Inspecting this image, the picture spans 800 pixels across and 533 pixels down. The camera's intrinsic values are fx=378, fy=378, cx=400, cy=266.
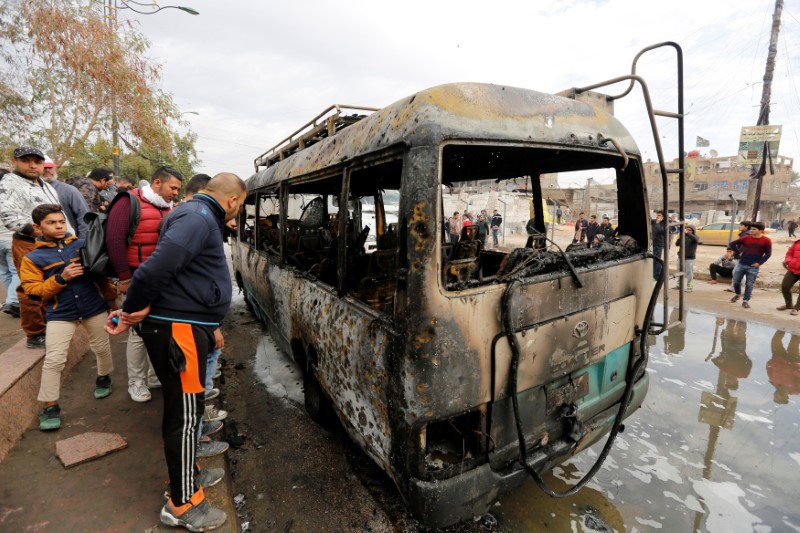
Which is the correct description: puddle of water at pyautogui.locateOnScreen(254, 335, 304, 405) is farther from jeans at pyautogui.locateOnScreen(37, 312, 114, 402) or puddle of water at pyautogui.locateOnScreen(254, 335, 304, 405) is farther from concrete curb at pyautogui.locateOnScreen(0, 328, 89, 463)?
concrete curb at pyautogui.locateOnScreen(0, 328, 89, 463)

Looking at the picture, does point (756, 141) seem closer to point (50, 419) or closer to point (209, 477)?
point (209, 477)

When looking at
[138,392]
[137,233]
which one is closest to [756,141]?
[137,233]

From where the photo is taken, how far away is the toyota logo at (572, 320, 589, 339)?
7.09 ft

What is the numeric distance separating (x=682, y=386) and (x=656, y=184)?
29.6 m

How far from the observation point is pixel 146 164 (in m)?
19.0

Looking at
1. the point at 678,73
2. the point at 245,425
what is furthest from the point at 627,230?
the point at 245,425

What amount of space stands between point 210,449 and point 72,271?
1.60 m

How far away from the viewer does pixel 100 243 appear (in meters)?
2.75

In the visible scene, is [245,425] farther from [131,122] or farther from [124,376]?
[131,122]

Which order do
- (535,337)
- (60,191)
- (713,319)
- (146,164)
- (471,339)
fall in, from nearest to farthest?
(471,339)
(535,337)
(60,191)
(713,319)
(146,164)

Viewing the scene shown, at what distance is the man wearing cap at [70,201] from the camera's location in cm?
399

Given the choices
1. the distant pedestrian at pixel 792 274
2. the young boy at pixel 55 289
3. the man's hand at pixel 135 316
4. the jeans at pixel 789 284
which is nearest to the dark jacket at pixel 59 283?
the young boy at pixel 55 289

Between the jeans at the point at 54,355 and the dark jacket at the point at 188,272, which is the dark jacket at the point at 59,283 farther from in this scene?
the dark jacket at the point at 188,272

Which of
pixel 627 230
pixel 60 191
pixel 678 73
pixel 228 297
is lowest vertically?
pixel 228 297
